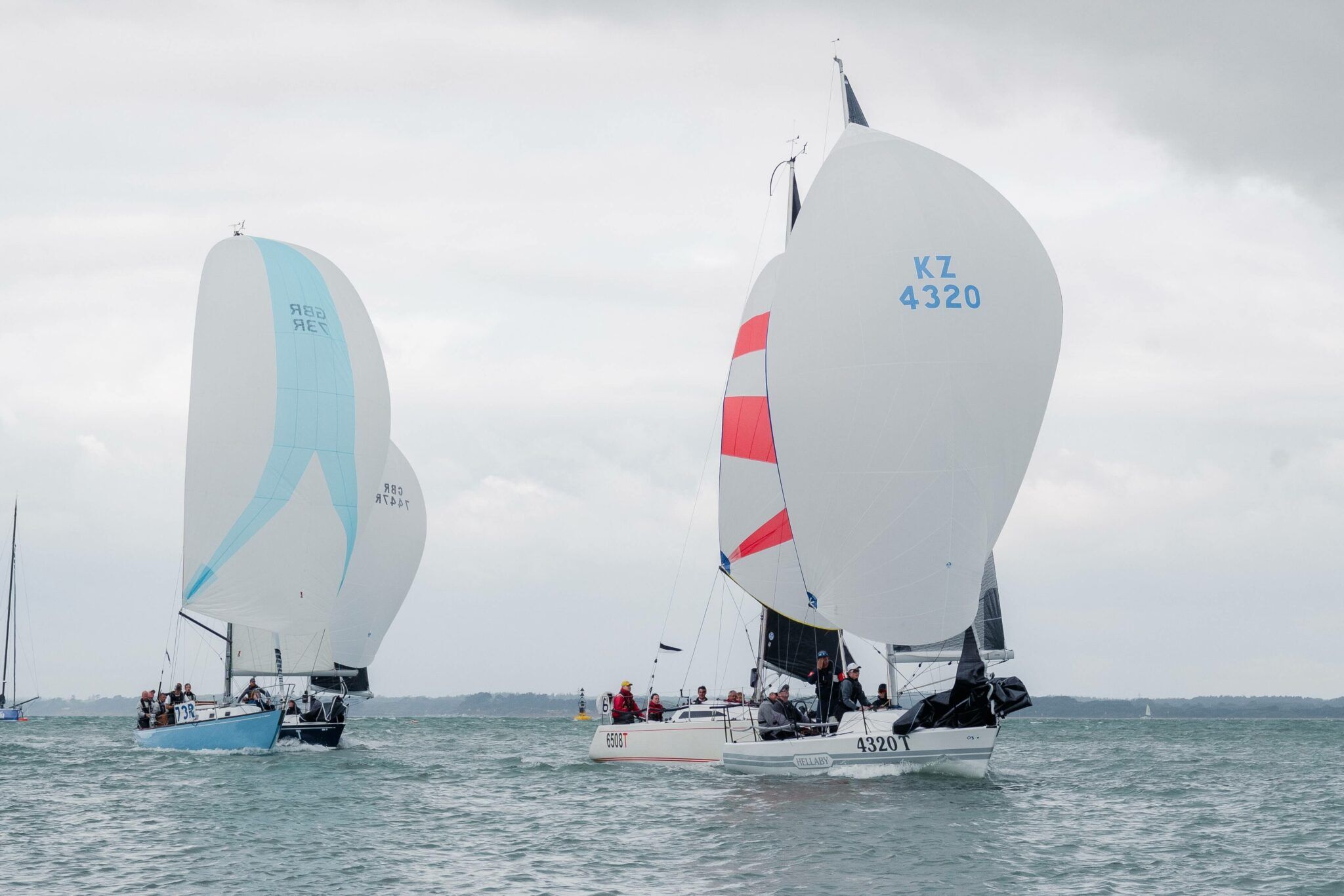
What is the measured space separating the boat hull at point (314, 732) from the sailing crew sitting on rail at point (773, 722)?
13482 mm

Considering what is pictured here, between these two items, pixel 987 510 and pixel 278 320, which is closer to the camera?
pixel 987 510

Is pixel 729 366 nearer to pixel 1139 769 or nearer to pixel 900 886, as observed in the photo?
pixel 1139 769

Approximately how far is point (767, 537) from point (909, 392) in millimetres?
6895

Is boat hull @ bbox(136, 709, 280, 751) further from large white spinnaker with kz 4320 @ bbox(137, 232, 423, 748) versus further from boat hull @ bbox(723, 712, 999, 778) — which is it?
boat hull @ bbox(723, 712, 999, 778)

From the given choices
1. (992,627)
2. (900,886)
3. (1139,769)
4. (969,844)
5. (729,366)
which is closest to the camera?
(900,886)

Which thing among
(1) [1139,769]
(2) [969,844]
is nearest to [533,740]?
(1) [1139,769]

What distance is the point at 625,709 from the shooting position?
29.0m

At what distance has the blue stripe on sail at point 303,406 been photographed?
31.1 meters

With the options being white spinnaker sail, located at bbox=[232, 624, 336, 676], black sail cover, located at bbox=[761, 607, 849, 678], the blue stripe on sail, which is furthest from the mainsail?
white spinnaker sail, located at bbox=[232, 624, 336, 676]

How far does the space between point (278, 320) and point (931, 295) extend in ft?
58.7

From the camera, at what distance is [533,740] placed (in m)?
54.6

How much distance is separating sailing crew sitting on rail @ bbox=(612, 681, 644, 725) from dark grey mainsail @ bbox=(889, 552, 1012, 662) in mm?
8465

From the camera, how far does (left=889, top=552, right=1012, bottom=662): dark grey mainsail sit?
856 inches

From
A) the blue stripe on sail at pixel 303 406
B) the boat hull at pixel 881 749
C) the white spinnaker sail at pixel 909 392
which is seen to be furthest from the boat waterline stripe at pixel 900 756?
the blue stripe on sail at pixel 303 406
